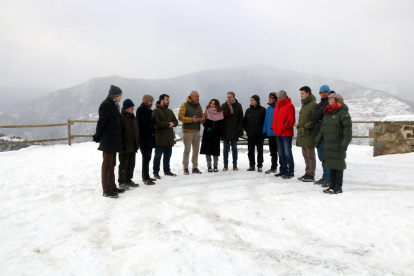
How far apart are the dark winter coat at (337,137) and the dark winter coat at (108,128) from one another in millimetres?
3265

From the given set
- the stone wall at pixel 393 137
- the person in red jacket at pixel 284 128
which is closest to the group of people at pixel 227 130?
the person in red jacket at pixel 284 128

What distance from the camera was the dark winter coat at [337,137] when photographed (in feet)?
13.1

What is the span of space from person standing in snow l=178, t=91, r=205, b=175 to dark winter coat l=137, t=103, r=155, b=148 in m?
0.91

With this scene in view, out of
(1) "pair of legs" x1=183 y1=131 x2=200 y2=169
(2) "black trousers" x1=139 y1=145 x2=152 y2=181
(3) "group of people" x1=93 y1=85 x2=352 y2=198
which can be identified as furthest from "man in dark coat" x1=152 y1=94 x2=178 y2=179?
→ (1) "pair of legs" x1=183 y1=131 x2=200 y2=169

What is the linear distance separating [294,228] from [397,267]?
937 mm

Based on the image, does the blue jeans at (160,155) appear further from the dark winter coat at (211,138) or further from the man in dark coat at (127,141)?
the dark winter coat at (211,138)

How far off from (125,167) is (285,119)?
318 cm

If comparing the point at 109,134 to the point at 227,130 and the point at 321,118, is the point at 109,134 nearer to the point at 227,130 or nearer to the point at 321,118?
the point at 227,130

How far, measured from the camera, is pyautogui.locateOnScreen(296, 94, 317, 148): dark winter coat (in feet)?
15.9

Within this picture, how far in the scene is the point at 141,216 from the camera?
319cm

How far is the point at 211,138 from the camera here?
19.7ft

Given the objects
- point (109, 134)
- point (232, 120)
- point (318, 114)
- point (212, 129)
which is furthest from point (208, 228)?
point (232, 120)

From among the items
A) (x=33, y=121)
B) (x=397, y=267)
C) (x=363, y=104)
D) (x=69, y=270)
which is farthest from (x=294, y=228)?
(x=33, y=121)

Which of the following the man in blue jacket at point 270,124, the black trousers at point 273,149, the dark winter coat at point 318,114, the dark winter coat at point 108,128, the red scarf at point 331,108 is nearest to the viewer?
the dark winter coat at point 108,128
